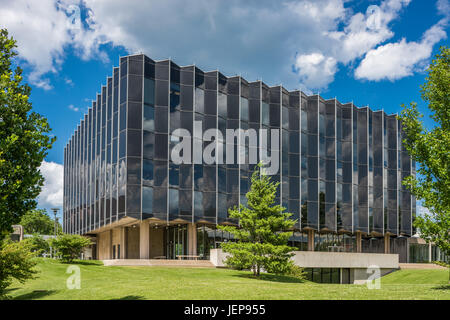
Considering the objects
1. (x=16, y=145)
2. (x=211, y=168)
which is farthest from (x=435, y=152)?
(x=211, y=168)

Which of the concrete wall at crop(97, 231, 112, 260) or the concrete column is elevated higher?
the concrete column

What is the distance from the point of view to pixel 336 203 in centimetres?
5944

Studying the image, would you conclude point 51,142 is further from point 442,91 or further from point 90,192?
point 90,192

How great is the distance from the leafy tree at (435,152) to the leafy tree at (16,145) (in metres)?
17.7

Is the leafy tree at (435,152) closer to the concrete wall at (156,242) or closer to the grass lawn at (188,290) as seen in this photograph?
the grass lawn at (188,290)

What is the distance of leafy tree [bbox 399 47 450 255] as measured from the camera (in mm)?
23188

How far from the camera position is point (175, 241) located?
2041 inches

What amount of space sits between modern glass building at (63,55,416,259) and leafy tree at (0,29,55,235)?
29.5 metres

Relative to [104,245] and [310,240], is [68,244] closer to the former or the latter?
[104,245]

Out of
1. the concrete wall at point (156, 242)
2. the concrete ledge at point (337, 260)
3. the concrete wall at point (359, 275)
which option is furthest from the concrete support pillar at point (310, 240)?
the concrete wall at point (156, 242)

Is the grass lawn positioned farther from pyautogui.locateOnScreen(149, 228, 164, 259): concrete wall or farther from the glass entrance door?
pyautogui.locateOnScreen(149, 228, 164, 259): concrete wall

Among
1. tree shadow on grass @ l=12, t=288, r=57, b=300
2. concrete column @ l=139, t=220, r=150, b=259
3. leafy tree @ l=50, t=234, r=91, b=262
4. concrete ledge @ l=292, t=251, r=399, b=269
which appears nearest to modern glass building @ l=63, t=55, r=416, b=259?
concrete column @ l=139, t=220, r=150, b=259

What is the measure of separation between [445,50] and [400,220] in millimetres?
45430

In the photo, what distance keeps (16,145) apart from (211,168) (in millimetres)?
34145
